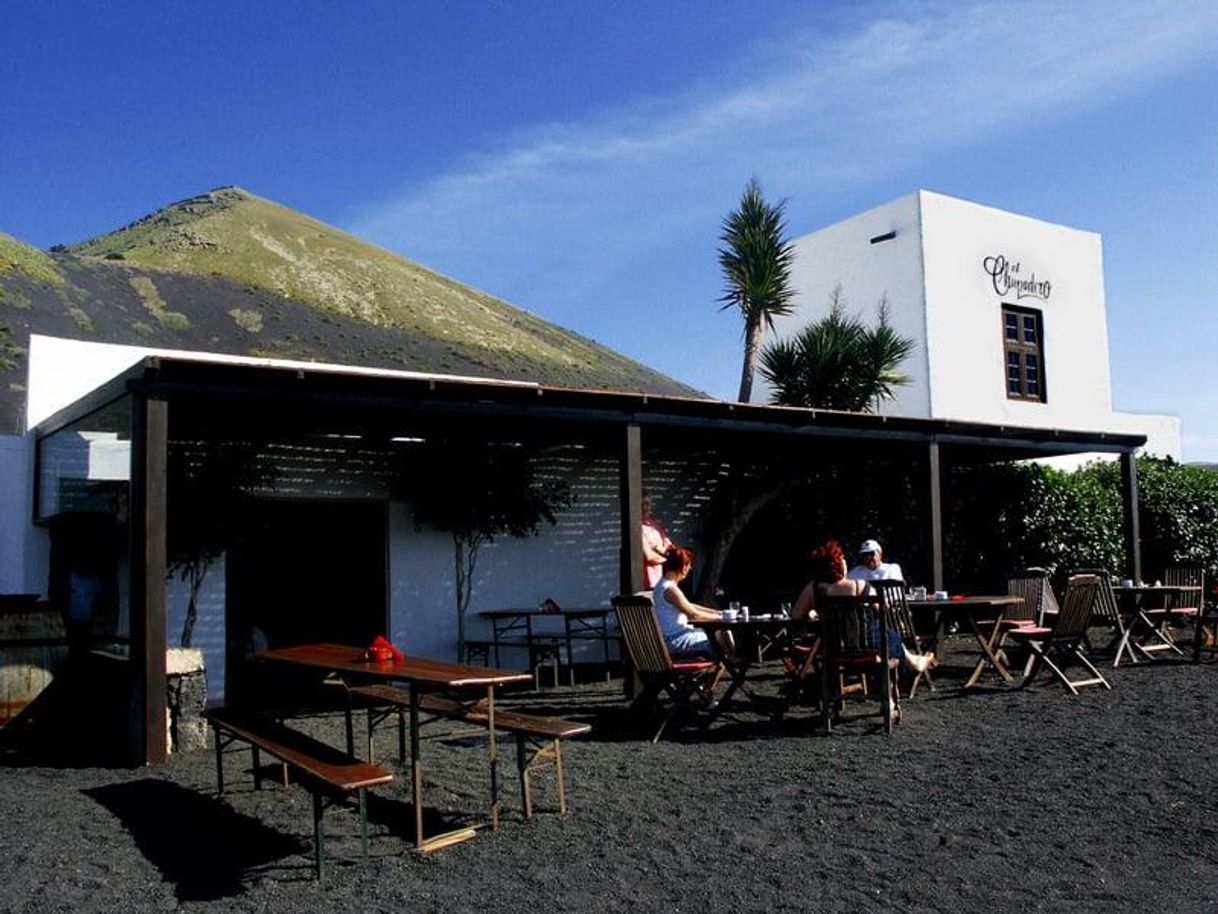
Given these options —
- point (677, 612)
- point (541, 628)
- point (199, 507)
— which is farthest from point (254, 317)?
point (677, 612)

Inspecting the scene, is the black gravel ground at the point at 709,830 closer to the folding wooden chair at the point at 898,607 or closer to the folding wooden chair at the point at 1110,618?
the folding wooden chair at the point at 898,607

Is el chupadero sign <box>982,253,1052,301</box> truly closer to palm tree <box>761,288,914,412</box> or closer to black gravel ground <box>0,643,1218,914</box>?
palm tree <box>761,288,914,412</box>

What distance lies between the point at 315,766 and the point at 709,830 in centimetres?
151

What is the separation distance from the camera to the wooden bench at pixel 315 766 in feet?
12.1

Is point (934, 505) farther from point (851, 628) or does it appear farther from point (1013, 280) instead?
point (1013, 280)

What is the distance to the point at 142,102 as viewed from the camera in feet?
43.1

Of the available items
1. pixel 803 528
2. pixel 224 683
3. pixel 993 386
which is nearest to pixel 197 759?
pixel 224 683

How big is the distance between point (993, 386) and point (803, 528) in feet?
20.3

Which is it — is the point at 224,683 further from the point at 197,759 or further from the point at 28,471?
the point at 197,759

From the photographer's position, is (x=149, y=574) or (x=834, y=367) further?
(x=834, y=367)

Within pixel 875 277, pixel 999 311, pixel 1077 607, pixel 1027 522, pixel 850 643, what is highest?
pixel 875 277

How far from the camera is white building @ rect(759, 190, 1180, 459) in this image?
15922mm

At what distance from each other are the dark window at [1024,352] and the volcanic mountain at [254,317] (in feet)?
20.3

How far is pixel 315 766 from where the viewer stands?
389cm
